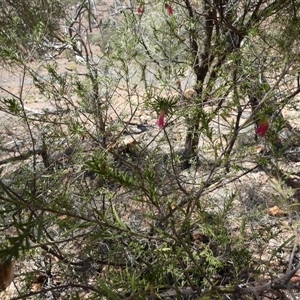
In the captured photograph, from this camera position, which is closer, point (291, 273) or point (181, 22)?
point (291, 273)

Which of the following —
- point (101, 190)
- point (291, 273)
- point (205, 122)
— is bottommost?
point (291, 273)

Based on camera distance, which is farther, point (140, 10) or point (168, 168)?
point (140, 10)

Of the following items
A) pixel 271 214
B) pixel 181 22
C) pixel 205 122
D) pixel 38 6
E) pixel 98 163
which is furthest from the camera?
pixel 38 6

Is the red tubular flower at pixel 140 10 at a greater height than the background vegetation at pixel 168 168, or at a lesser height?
greater

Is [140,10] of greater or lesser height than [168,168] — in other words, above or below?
above

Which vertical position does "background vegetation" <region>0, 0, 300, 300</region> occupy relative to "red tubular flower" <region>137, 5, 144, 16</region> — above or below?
below

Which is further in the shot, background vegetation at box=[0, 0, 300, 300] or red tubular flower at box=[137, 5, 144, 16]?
red tubular flower at box=[137, 5, 144, 16]

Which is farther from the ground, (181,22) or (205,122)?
(181,22)

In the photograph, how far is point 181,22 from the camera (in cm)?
304

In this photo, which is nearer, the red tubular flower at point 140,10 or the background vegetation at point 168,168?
the background vegetation at point 168,168

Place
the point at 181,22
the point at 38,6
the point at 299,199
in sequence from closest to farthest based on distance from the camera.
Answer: the point at 181,22 → the point at 299,199 → the point at 38,6

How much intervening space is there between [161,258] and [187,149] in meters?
1.81

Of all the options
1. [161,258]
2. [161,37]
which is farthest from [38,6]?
[161,258]

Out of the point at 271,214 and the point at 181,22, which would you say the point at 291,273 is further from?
the point at 181,22
